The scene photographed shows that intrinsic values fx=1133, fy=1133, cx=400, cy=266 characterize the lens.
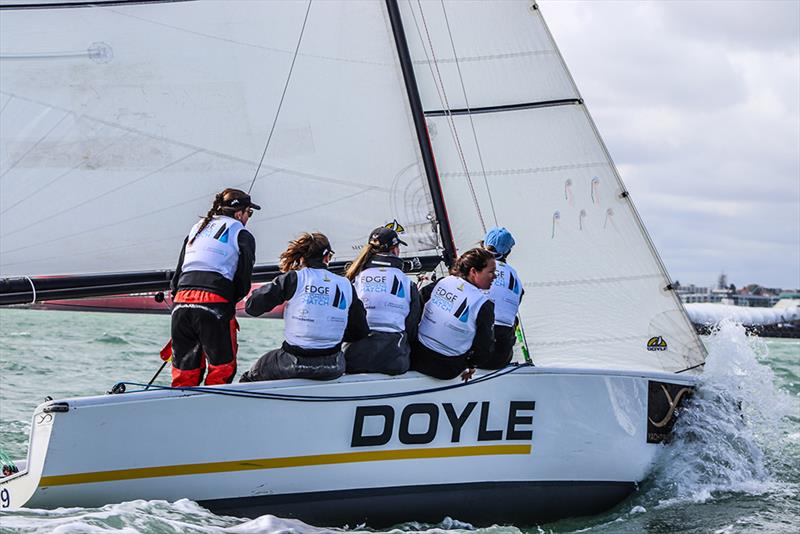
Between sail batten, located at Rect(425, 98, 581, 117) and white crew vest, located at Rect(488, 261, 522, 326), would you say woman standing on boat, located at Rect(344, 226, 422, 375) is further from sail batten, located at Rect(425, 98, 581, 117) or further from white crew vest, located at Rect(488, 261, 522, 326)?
sail batten, located at Rect(425, 98, 581, 117)

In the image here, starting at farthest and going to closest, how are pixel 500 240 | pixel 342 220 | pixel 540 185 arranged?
pixel 540 185, pixel 342 220, pixel 500 240

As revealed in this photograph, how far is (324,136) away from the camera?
6.93 meters

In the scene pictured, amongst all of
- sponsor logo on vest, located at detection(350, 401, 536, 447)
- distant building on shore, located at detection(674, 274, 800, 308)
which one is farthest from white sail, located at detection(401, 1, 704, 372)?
distant building on shore, located at detection(674, 274, 800, 308)

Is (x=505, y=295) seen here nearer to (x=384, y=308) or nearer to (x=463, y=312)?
(x=463, y=312)

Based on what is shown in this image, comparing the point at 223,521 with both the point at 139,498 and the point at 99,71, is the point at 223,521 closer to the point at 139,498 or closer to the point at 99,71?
the point at 139,498

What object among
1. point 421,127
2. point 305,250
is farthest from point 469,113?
point 305,250

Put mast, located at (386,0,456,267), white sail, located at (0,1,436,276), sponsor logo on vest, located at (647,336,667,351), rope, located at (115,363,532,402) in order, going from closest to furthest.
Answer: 1. rope, located at (115,363,532,402)
2. white sail, located at (0,1,436,276)
3. mast, located at (386,0,456,267)
4. sponsor logo on vest, located at (647,336,667,351)

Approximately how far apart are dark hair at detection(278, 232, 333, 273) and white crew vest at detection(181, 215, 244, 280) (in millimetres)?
261

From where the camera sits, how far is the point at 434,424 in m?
5.49

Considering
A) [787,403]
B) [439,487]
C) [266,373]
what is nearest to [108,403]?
[266,373]

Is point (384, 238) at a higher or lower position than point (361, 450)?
higher

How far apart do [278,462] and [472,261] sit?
4.60 ft

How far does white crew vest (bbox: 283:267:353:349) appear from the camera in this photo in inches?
207

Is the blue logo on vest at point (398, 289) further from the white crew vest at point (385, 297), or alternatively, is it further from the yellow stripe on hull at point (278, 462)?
the yellow stripe on hull at point (278, 462)
